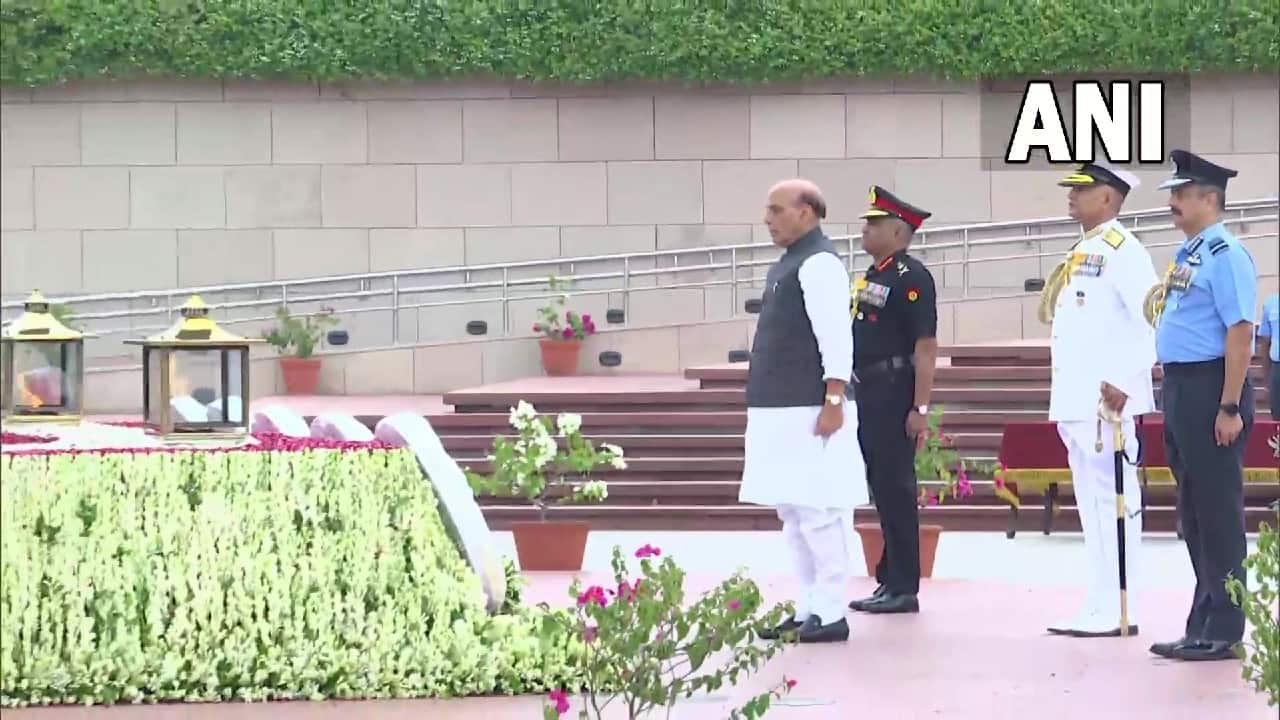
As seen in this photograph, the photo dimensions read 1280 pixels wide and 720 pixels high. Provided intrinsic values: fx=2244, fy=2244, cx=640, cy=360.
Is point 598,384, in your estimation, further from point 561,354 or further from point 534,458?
point 534,458

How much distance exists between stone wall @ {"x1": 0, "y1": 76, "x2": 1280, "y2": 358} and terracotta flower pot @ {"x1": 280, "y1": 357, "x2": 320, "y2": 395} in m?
1.58


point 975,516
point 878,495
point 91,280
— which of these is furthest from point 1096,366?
point 91,280

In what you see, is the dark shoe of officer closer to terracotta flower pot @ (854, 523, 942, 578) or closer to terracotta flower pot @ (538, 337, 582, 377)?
terracotta flower pot @ (854, 523, 942, 578)

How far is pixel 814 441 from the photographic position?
24.8 feet

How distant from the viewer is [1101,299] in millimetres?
7516

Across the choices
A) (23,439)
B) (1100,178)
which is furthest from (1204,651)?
(23,439)

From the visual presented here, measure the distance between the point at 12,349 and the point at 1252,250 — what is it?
49.8ft

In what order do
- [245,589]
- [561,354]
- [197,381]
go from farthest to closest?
[561,354]
[197,381]
[245,589]

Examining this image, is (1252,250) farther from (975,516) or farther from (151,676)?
(151,676)

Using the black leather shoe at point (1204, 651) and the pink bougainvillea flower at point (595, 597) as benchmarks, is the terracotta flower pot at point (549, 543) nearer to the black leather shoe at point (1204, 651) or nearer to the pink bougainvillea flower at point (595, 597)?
the black leather shoe at point (1204, 651)

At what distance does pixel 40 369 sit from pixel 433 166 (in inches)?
559

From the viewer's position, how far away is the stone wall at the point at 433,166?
20453 millimetres

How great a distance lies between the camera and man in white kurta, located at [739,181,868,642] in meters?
Result: 7.55

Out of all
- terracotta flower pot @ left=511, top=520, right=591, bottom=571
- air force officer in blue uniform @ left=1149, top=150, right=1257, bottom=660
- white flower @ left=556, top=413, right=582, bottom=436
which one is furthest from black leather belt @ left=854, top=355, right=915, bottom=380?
terracotta flower pot @ left=511, top=520, right=591, bottom=571
